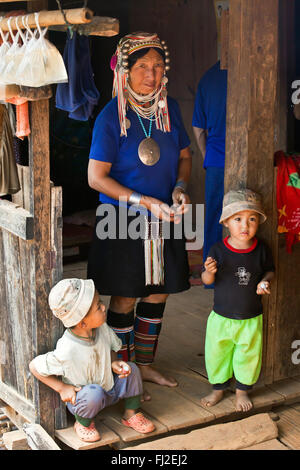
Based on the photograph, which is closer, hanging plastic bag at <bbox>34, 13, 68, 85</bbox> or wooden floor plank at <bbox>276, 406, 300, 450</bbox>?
hanging plastic bag at <bbox>34, 13, 68, 85</bbox>

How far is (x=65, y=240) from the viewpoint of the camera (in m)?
7.60

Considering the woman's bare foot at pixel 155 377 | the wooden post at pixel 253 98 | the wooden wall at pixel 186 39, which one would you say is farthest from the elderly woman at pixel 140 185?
the wooden wall at pixel 186 39

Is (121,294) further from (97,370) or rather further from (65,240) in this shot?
(65,240)

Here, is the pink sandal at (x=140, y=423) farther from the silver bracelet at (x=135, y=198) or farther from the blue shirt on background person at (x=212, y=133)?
the blue shirt on background person at (x=212, y=133)

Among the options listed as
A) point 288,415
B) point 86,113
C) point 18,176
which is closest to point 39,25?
point 86,113

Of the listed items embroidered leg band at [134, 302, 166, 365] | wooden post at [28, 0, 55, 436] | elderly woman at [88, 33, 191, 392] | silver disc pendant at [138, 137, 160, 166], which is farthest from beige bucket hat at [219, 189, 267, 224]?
wooden post at [28, 0, 55, 436]

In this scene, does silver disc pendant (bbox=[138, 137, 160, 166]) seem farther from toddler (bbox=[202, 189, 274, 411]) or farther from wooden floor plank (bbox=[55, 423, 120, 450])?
wooden floor plank (bbox=[55, 423, 120, 450])

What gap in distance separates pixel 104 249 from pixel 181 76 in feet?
13.8

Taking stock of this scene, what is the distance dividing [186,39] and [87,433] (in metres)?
5.13

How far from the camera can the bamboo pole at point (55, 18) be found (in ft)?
10.3

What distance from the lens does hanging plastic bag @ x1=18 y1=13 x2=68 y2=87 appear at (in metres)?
3.34

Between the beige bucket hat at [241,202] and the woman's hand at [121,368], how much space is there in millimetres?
957

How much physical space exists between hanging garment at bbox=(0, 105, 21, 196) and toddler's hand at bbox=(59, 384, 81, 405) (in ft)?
3.64

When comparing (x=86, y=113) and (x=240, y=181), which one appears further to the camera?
(x=240, y=181)
